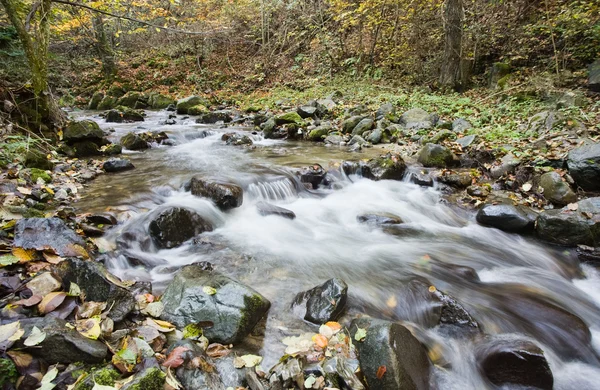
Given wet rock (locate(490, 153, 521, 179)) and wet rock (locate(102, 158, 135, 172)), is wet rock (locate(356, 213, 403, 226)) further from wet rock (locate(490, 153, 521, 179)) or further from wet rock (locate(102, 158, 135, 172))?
wet rock (locate(102, 158, 135, 172))

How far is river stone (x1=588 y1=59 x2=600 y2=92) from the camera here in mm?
8195

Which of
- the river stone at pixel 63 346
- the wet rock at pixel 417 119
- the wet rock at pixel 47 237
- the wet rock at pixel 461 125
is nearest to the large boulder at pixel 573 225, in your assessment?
the wet rock at pixel 461 125

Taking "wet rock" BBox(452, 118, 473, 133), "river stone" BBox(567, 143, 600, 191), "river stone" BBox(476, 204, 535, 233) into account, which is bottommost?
"river stone" BBox(476, 204, 535, 233)

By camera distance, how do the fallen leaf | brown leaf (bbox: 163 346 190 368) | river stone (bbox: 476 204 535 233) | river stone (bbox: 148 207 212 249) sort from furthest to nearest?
river stone (bbox: 476 204 535 233)
river stone (bbox: 148 207 212 249)
brown leaf (bbox: 163 346 190 368)
the fallen leaf

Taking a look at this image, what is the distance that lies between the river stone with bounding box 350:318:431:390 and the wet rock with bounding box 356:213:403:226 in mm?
3136

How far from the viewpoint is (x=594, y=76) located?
8312mm

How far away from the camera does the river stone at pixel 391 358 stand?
2.29 m

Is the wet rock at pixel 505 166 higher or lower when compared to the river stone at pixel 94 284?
higher

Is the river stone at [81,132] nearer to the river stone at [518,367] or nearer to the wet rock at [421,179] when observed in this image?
the wet rock at [421,179]

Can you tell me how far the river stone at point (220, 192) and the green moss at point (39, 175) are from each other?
232 cm

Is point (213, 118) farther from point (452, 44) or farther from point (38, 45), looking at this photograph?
point (452, 44)

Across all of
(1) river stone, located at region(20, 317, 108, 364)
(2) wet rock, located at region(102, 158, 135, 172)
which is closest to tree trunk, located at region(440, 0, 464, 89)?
(2) wet rock, located at region(102, 158, 135, 172)

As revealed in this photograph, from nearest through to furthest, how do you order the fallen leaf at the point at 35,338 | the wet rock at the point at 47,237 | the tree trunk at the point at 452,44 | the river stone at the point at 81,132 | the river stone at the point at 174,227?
the fallen leaf at the point at 35,338 < the wet rock at the point at 47,237 < the river stone at the point at 174,227 < the river stone at the point at 81,132 < the tree trunk at the point at 452,44

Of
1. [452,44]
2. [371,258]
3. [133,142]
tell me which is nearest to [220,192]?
[371,258]
